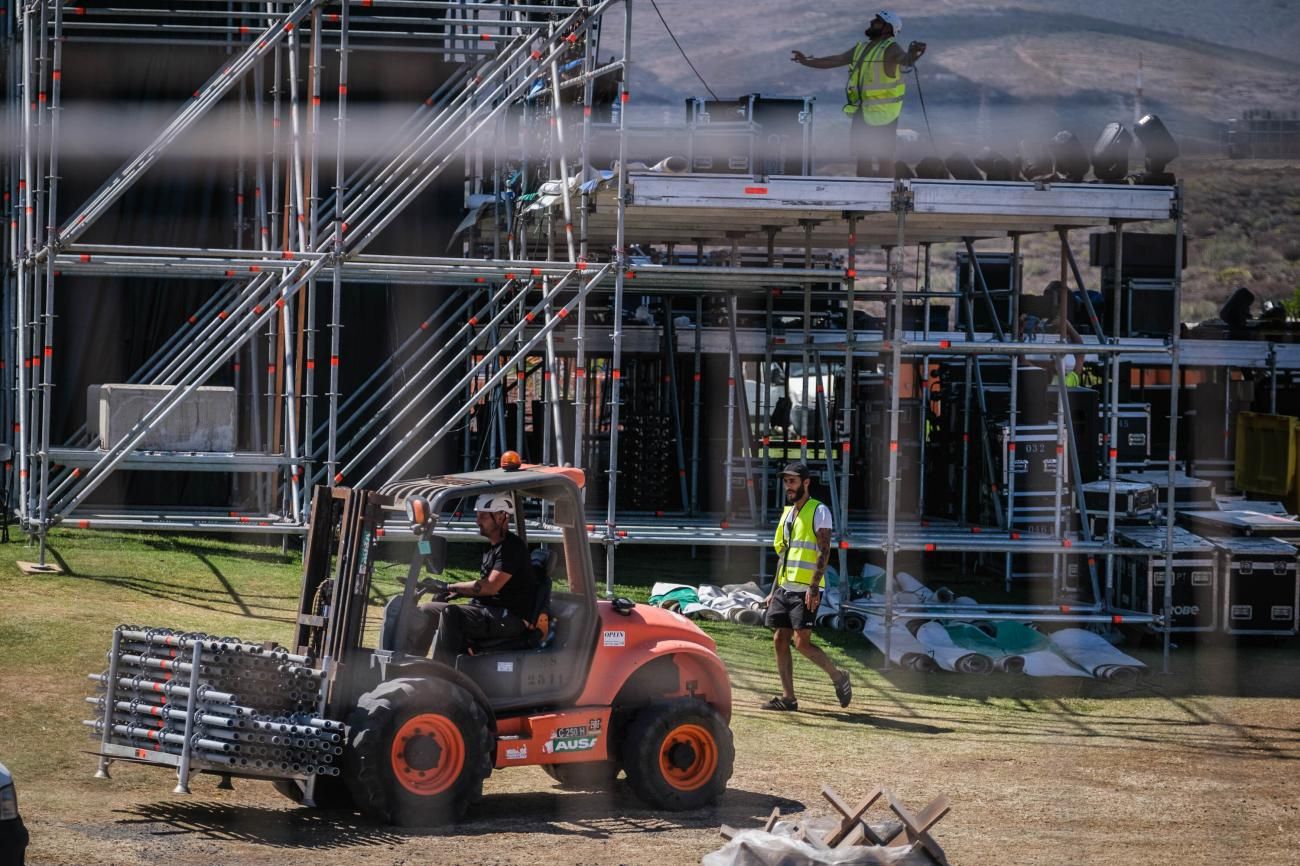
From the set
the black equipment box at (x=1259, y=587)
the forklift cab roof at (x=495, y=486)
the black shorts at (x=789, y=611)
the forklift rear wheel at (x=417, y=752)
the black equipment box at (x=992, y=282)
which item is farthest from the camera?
the black equipment box at (x=992, y=282)

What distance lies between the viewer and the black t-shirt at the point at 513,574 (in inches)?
342

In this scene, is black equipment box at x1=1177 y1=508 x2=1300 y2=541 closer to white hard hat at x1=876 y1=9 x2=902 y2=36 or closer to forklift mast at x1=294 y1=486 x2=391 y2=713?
white hard hat at x1=876 y1=9 x2=902 y2=36

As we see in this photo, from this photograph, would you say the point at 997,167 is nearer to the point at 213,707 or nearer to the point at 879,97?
the point at 879,97

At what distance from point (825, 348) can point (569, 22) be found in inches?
152

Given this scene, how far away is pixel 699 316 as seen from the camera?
20281mm

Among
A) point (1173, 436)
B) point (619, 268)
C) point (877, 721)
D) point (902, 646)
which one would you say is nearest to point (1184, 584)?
point (1173, 436)

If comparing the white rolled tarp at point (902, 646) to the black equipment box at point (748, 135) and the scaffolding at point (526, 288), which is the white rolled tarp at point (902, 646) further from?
the black equipment box at point (748, 135)

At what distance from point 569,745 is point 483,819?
580 mm

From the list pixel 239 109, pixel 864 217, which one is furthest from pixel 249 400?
pixel 864 217

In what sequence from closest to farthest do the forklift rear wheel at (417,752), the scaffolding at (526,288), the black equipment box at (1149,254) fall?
1. the forklift rear wheel at (417,752)
2. the scaffolding at (526,288)
3. the black equipment box at (1149,254)

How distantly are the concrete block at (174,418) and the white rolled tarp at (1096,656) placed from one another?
7999 mm

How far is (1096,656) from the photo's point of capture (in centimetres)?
1465

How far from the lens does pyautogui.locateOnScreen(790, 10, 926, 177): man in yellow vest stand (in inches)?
579

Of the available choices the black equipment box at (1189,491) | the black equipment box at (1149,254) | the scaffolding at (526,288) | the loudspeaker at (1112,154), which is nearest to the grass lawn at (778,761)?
the scaffolding at (526,288)
